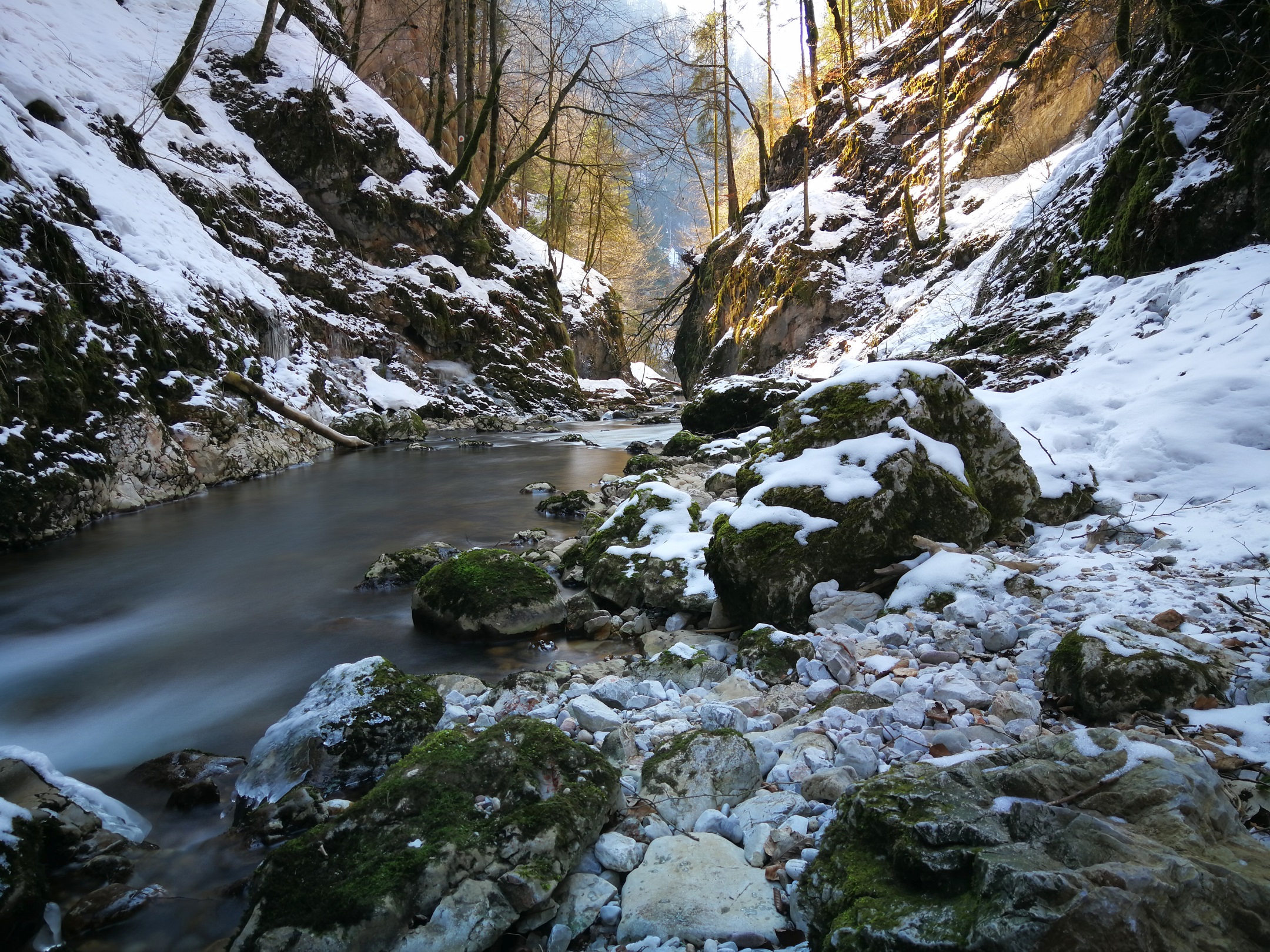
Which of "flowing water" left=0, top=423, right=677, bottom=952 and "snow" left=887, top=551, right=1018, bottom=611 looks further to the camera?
"snow" left=887, top=551, right=1018, bottom=611

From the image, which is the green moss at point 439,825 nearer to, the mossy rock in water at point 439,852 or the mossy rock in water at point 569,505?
the mossy rock in water at point 439,852

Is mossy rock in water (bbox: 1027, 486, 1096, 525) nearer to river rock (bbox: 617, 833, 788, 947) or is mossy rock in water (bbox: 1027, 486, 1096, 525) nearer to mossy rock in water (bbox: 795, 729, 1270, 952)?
mossy rock in water (bbox: 795, 729, 1270, 952)

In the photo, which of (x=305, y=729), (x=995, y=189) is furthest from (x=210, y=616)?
(x=995, y=189)

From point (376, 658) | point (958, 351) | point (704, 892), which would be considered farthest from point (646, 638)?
point (958, 351)

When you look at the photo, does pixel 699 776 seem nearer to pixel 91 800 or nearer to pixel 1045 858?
pixel 1045 858

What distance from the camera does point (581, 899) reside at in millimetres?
1901

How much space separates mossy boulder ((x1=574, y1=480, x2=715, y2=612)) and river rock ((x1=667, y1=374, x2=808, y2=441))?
6.43m

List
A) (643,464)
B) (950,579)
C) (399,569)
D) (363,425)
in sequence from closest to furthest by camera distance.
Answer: (950,579) → (399,569) → (643,464) → (363,425)

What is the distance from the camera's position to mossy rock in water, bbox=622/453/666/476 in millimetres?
9949

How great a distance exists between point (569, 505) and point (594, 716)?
17.9 ft

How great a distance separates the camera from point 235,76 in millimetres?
17266

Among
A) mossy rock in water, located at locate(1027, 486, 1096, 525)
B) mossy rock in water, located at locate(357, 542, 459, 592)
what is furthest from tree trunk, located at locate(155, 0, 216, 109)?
mossy rock in water, located at locate(1027, 486, 1096, 525)

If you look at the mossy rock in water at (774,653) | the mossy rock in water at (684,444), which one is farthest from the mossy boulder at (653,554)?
the mossy rock in water at (684,444)

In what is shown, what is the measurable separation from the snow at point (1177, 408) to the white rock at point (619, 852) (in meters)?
3.17
